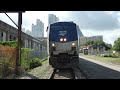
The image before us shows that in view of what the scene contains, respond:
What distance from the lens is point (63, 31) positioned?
2195 centimetres

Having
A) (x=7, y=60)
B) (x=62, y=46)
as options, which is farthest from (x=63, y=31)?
(x=7, y=60)

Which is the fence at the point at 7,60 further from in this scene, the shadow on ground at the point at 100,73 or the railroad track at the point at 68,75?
the shadow on ground at the point at 100,73

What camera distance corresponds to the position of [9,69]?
18797 mm

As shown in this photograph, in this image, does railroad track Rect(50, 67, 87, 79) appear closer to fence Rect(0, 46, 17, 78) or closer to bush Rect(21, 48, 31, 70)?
bush Rect(21, 48, 31, 70)

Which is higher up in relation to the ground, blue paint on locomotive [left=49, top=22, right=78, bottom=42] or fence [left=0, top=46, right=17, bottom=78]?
blue paint on locomotive [left=49, top=22, right=78, bottom=42]

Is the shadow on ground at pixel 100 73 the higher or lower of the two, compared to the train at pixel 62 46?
lower

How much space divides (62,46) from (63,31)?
1.35 metres

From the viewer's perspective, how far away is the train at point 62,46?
21.2m

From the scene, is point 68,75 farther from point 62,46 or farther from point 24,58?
point 24,58

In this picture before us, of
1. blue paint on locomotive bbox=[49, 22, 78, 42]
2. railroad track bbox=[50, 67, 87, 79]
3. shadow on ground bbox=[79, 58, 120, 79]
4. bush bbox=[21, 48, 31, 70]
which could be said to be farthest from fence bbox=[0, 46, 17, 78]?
shadow on ground bbox=[79, 58, 120, 79]

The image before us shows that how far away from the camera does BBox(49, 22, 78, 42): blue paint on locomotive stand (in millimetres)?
21578

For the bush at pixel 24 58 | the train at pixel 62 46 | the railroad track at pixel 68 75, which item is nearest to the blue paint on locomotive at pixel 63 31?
the train at pixel 62 46

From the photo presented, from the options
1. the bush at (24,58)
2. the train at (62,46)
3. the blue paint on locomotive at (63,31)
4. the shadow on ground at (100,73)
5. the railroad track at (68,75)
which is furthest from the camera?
the bush at (24,58)
